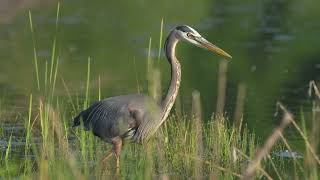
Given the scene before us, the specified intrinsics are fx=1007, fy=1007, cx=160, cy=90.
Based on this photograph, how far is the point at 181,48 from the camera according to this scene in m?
20.3

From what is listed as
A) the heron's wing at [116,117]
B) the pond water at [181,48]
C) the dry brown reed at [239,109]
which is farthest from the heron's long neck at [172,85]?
the pond water at [181,48]

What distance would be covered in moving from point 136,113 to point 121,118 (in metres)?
0.15

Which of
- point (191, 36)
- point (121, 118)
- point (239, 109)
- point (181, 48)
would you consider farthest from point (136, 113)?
point (181, 48)

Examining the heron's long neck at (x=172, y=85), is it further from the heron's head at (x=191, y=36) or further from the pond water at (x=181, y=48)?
the pond water at (x=181, y=48)

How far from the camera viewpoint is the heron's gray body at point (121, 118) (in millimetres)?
8484

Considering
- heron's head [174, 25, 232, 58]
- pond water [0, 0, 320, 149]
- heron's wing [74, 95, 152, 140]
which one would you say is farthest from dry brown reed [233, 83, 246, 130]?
heron's wing [74, 95, 152, 140]

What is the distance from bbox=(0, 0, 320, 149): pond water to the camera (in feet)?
45.2

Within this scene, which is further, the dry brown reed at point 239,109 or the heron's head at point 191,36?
the heron's head at point 191,36

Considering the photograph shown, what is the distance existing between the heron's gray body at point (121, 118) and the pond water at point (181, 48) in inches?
72.1

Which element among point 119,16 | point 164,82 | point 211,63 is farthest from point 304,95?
point 119,16

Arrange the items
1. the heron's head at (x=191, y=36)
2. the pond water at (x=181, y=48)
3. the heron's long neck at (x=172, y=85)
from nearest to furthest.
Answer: the heron's long neck at (x=172, y=85) → the heron's head at (x=191, y=36) → the pond water at (x=181, y=48)

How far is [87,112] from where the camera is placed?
8.82 meters

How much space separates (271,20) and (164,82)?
1002 centimetres

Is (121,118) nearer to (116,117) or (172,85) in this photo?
(116,117)
